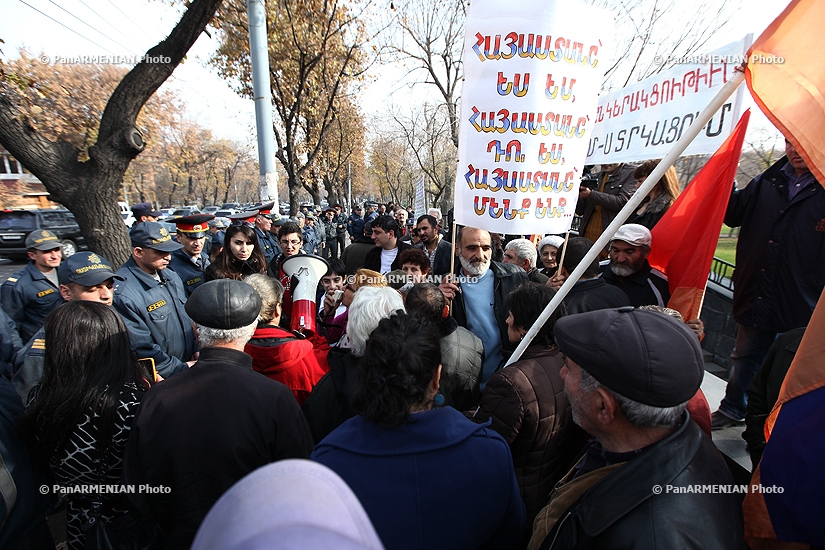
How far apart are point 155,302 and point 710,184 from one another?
4009 mm

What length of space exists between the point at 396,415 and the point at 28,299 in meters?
4.62

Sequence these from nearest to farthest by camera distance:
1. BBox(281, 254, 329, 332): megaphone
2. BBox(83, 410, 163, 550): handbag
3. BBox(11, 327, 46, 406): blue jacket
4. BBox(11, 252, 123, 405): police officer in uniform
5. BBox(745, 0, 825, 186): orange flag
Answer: BBox(745, 0, 825, 186): orange flag < BBox(83, 410, 163, 550): handbag < BBox(11, 327, 46, 406): blue jacket < BBox(11, 252, 123, 405): police officer in uniform < BBox(281, 254, 329, 332): megaphone

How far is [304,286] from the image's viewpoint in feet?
12.4

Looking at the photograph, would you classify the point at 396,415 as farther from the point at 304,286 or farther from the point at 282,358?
the point at 304,286

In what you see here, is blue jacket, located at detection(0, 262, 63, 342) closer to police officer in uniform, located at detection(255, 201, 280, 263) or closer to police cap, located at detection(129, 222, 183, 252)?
police cap, located at detection(129, 222, 183, 252)

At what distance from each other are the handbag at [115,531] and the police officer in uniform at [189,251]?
291 centimetres

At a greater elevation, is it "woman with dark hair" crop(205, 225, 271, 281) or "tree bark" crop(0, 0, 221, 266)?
"tree bark" crop(0, 0, 221, 266)

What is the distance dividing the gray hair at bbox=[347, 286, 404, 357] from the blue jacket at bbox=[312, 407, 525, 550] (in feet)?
2.51

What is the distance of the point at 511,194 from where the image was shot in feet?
8.23

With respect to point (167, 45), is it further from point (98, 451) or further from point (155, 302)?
point (98, 451)

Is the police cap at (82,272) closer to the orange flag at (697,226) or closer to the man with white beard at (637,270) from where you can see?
the man with white beard at (637,270)

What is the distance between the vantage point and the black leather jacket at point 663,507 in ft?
3.33

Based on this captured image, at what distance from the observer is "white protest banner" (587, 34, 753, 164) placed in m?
2.82

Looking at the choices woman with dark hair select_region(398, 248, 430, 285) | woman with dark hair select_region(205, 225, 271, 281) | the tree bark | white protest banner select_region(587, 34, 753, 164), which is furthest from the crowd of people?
the tree bark
